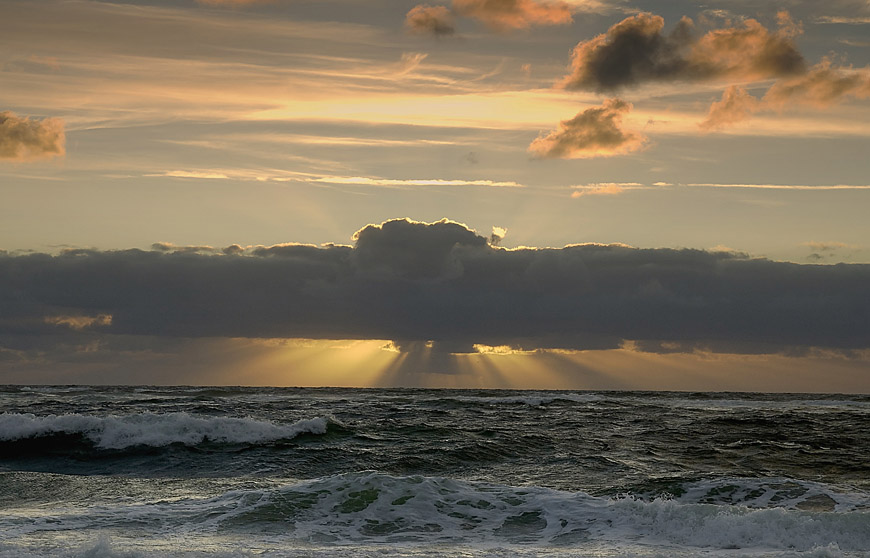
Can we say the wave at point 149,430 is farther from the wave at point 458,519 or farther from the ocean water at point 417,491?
the wave at point 458,519

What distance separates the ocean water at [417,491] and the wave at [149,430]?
0.09 m

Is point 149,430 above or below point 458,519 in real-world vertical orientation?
below

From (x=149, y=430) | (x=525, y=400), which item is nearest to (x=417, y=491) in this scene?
(x=149, y=430)

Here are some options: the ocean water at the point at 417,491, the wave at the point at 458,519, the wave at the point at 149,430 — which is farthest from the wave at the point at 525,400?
the wave at the point at 458,519

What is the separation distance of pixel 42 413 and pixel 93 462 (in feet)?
61.8

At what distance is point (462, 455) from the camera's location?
24.1 m

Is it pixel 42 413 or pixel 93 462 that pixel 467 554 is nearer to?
pixel 93 462

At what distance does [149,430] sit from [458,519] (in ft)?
58.1

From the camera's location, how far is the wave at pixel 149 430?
91.0ft

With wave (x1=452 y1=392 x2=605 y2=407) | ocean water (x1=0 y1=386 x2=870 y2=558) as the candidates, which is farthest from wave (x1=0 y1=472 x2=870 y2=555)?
wave (x1=452 y1=392 x2=605 y2=407)

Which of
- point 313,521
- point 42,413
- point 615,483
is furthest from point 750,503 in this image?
point 42,413

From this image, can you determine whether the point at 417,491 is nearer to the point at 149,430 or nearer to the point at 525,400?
the point at 149,430

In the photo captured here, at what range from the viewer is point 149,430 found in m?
28.6

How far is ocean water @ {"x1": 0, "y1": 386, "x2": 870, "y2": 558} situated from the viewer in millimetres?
12930
